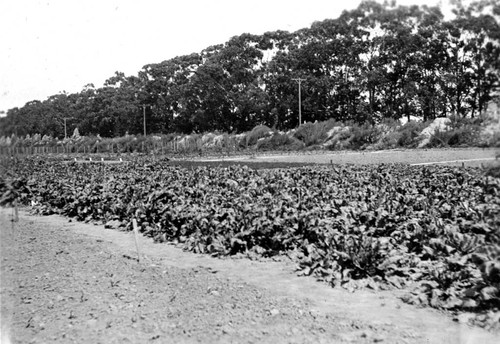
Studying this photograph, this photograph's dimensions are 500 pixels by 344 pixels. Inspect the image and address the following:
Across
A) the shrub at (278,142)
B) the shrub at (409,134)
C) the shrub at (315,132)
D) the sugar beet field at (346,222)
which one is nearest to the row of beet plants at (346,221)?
the sugar beet field at (346,222)

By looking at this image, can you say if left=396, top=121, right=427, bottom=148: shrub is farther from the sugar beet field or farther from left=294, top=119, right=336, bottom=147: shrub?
the sugar beet field

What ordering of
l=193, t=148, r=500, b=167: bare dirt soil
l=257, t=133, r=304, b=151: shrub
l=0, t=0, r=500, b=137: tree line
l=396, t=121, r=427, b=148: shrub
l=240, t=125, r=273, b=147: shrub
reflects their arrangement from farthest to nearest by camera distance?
1. l=240, t=125, r=273, b=147: shrub
2. l=257, t=133, r=304, b=151: shrub
3. l=396, t=121, r=427, b=148: shrub
4. l=193, t=148, r=500, b=167: bare dirt soil
5. l=0, t=0, r=500, b=137: tree line

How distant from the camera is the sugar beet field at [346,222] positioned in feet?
14.1

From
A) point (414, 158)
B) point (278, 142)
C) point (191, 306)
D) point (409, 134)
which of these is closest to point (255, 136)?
point (278, 142)

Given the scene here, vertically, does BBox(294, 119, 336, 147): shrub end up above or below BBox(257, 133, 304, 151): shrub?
above

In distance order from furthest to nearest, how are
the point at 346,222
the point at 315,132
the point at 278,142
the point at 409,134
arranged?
1. the point at 278,142
2. the point at 315,132
3. the point at 409,134
4. the point at 346,222

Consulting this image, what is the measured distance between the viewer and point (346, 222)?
239 inches

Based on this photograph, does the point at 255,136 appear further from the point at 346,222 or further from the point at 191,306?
the point at 191,306

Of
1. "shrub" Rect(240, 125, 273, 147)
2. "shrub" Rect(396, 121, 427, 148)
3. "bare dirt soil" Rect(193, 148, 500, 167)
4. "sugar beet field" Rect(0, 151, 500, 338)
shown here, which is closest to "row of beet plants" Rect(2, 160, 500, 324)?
"sugar beet field" Rect(0, 151, 500, 338)

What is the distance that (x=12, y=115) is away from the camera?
14.3 feet

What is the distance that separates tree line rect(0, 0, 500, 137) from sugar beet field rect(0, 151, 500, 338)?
43.8 inches

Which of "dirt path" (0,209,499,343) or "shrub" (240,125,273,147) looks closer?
"dirt path" (0,209,499,343)

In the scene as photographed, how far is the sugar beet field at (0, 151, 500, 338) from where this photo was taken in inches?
169

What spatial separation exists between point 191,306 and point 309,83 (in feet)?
103
